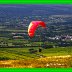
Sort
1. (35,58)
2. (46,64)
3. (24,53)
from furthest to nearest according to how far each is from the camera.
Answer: (24,53) → (35,58) → (46,64)

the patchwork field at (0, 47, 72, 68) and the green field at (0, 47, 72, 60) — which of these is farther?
the green field at (0, 47, 72, 60)

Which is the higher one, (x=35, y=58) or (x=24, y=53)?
(x=24, y=53)

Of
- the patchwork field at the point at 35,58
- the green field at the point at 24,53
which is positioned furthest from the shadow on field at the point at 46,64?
the green field at the point at 24,53

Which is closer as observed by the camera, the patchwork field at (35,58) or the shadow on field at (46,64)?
the shadow on field at (46,64)

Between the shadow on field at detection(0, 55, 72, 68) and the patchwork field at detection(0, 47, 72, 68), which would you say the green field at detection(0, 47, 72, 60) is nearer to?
the patchwork field at detection(0, 47, 72, 68)

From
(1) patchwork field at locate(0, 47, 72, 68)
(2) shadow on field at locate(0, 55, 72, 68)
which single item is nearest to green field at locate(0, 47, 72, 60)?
(1) patchwork field at locate(0, 47, 72, 68)

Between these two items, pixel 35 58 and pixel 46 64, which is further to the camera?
pixel 35 58

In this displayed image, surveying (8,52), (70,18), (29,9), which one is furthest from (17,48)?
(70,18)

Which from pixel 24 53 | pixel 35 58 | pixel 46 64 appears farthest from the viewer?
pixel 24 53

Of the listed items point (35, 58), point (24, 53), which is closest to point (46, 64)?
point (35, 58)

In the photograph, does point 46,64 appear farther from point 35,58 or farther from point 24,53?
point 24,53

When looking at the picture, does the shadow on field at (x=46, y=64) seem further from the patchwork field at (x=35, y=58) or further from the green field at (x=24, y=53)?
the green field at (x=24, y=53)
